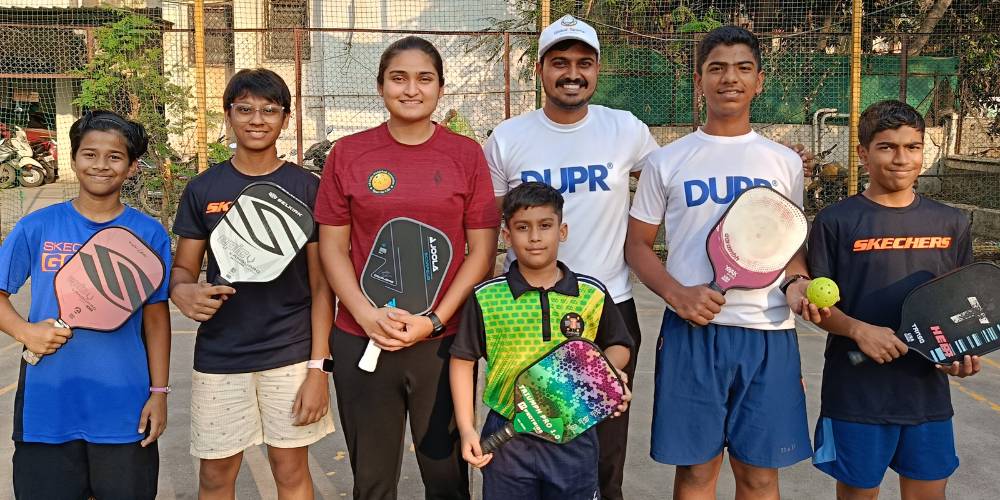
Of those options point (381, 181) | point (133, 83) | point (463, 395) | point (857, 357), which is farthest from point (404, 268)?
point (133, 83)

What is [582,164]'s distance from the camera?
3.40 m

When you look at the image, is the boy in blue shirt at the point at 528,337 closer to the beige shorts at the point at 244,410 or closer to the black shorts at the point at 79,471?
the beige shorts at the point at 244,410

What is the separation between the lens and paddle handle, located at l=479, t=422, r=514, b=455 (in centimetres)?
291

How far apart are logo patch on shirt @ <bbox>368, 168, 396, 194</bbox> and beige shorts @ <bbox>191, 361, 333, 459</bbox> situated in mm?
760

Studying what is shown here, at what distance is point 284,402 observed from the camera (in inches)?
129

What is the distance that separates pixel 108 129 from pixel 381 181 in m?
1.02

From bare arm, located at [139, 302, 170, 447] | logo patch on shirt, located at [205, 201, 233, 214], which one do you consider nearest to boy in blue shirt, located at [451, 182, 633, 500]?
logo patch on shirt, located at [205, 201, 233, 214]

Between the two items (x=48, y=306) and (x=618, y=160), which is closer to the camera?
(x=48, y=306)

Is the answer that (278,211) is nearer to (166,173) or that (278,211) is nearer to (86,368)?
(86,368)

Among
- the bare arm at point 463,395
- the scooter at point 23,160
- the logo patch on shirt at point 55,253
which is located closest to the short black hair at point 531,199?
the bare arm at point 463,395

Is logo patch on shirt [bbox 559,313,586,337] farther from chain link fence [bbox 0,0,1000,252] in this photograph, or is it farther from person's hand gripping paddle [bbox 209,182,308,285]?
chain link fence [bbox 0,0,1000,252]

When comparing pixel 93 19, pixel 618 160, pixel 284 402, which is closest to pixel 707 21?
pixel 618 160

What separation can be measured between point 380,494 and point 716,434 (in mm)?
1278

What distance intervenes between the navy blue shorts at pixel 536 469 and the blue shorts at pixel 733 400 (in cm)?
50
